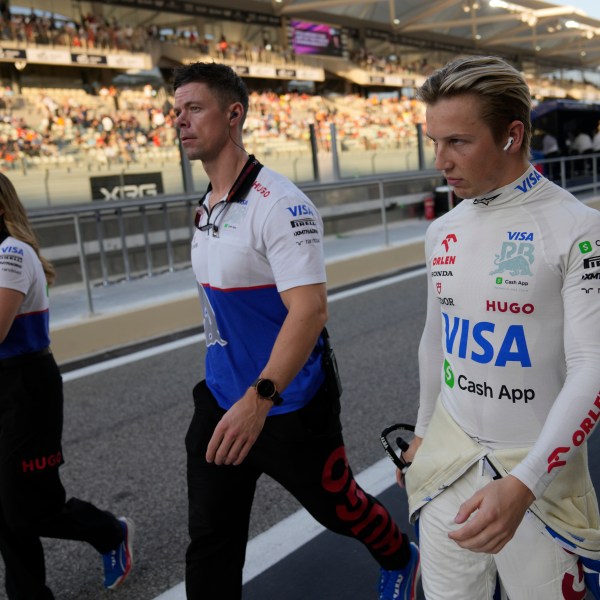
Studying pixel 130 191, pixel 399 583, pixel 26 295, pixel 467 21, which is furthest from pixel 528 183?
pixel 467 21

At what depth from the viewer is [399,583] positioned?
2609 mm

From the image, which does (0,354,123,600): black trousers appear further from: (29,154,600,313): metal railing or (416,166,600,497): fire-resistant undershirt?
(29,154,600,313): metal railing

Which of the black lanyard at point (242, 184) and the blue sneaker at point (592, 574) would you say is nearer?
the blue sneaker at point (592, 574)

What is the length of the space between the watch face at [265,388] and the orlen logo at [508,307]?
2.23 ft

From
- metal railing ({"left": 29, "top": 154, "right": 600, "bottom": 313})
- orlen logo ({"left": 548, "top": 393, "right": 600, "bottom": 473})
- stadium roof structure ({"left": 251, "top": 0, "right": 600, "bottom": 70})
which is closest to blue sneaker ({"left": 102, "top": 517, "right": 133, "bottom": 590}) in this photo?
orlen logo ({"left": 548, "top": 393, "right": 600, "bottom": 473})

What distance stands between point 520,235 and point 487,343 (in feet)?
0.87

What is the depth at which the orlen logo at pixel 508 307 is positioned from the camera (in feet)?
5.59

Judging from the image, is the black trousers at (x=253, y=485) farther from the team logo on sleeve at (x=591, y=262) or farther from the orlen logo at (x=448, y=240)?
the team logo on sleeve at (x=591, y=262)

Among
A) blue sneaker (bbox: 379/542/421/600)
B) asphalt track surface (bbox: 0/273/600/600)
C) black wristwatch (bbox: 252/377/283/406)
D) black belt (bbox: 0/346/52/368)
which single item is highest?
black wristwatch (bbox: 252/377/283/406)

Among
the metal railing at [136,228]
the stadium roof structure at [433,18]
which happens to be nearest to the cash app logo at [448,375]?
the metal railing at [136,228]

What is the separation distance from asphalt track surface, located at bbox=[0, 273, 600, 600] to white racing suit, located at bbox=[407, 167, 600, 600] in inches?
47.5

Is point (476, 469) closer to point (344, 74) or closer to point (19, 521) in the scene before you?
point (19, 521)

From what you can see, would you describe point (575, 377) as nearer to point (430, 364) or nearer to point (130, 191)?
point (430, 364)

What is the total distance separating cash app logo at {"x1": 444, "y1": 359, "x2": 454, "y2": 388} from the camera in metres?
1.93
